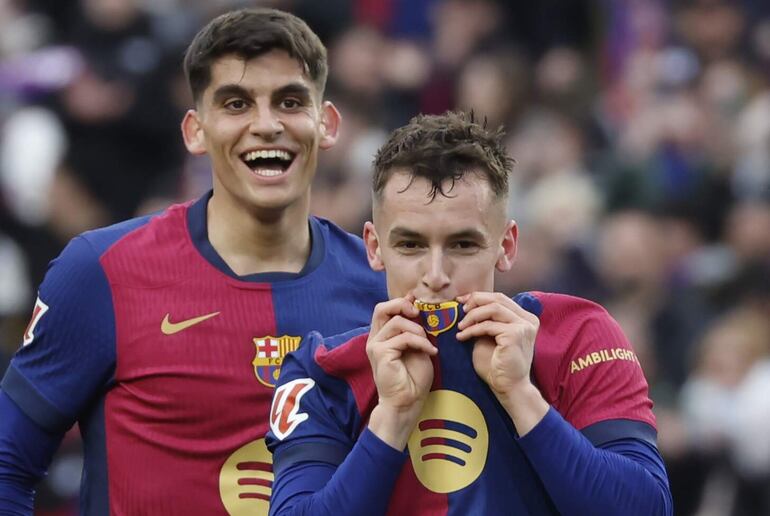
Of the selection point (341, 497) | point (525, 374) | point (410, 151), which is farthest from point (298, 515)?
point (410, 151)

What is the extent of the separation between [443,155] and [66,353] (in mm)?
1466

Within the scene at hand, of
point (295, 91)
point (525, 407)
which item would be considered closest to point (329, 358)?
point (525, 407)

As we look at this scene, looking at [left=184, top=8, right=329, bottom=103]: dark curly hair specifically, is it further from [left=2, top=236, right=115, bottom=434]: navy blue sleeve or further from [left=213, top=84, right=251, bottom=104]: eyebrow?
[left=2, top=236, right=115, bottom=434]: navy blue sleeve

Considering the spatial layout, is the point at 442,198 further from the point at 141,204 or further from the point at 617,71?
the point at 617,71

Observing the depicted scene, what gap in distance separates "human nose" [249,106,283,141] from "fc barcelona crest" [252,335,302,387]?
553mm

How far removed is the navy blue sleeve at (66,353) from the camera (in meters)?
4.66

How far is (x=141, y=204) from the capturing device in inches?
413

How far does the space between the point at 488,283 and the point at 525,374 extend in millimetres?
263

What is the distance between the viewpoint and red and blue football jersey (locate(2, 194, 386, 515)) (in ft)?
15.2

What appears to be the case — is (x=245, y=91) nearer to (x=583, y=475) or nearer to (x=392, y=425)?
(x=392, y=425)

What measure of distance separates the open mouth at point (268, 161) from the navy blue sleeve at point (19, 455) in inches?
35.9

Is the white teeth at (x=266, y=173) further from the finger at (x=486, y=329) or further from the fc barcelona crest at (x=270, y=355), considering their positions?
the finger at (x=486, y=329)

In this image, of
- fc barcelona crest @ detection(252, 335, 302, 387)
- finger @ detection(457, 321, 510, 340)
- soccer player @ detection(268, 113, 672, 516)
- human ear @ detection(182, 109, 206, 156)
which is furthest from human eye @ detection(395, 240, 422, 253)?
human ear @ detection(182, 109, 206, 156)

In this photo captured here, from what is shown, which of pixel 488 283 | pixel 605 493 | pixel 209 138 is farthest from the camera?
pixel 209 138
